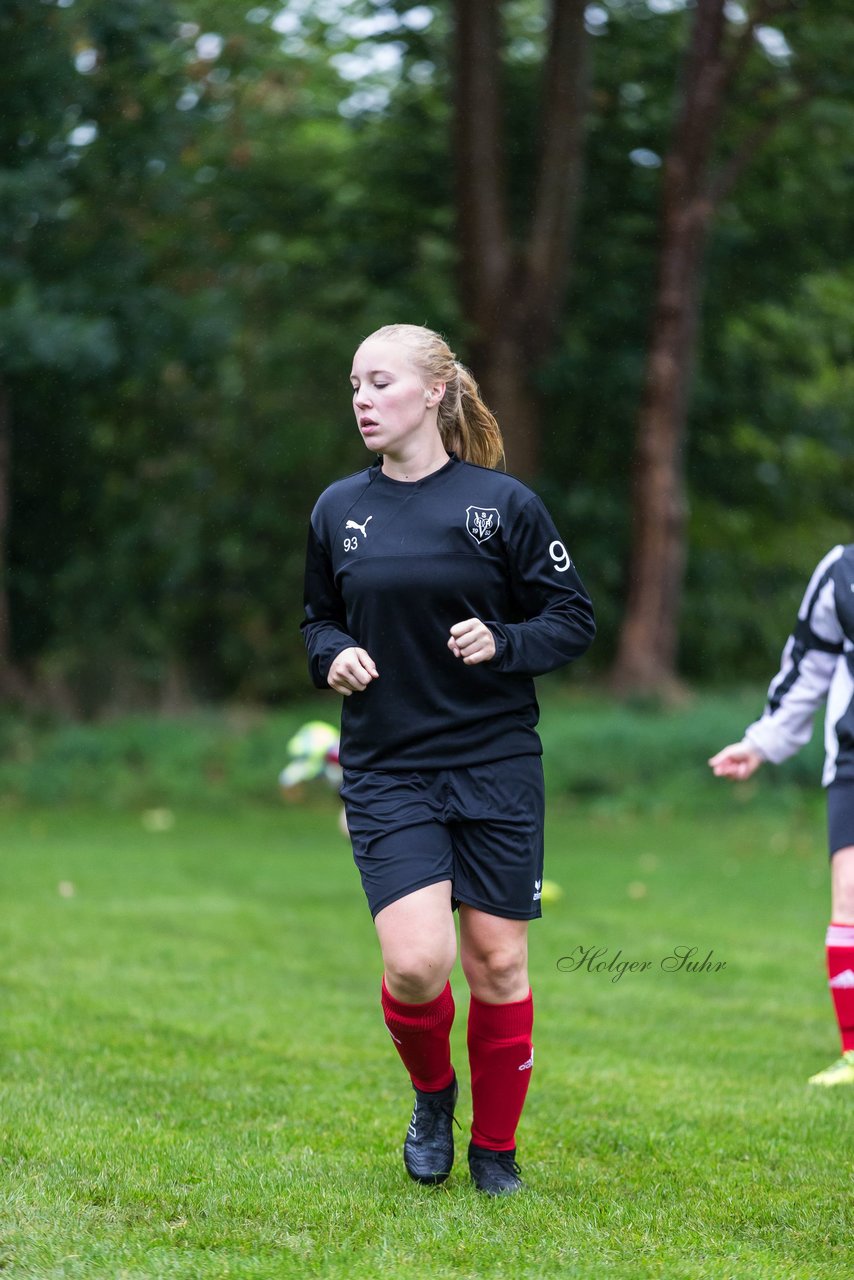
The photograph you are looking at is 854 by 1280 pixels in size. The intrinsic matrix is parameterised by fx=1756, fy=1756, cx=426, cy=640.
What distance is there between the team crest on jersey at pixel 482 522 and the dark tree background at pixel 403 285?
1336cm

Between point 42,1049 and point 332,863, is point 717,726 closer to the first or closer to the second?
point 332,863

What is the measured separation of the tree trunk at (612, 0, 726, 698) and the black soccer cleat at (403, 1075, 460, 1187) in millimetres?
15077

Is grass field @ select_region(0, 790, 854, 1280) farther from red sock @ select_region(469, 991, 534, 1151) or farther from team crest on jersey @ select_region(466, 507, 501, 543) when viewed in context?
team crest on jersey @ select_region(466, 507, 501, 543)

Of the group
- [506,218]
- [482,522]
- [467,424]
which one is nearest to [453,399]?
[467,424]

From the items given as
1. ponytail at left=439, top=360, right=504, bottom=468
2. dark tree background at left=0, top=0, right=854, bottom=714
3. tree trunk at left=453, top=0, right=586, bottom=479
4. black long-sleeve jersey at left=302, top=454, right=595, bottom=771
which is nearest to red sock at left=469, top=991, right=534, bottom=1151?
black long-sleeve jersey at left=302, top=454, right=595, bottom=771

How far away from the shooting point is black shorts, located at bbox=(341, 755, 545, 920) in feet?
14.1

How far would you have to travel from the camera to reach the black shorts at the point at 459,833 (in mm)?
4301

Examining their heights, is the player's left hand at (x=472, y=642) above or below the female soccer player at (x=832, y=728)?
above

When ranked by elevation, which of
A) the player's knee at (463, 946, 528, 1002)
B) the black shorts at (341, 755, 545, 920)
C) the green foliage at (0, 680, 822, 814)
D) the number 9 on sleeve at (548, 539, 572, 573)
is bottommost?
the green foliage at (0, 680, 822, 814)

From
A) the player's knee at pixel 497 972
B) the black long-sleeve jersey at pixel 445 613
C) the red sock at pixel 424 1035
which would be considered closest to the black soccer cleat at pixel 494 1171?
the red sock at pixel 424 1035

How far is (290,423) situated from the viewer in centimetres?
2397

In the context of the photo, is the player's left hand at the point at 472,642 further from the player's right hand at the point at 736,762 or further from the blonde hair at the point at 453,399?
the player's right hand at the point at 736,762

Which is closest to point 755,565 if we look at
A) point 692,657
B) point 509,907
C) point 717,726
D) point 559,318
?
point 692,657

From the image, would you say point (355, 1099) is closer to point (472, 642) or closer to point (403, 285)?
point (472, 642)
